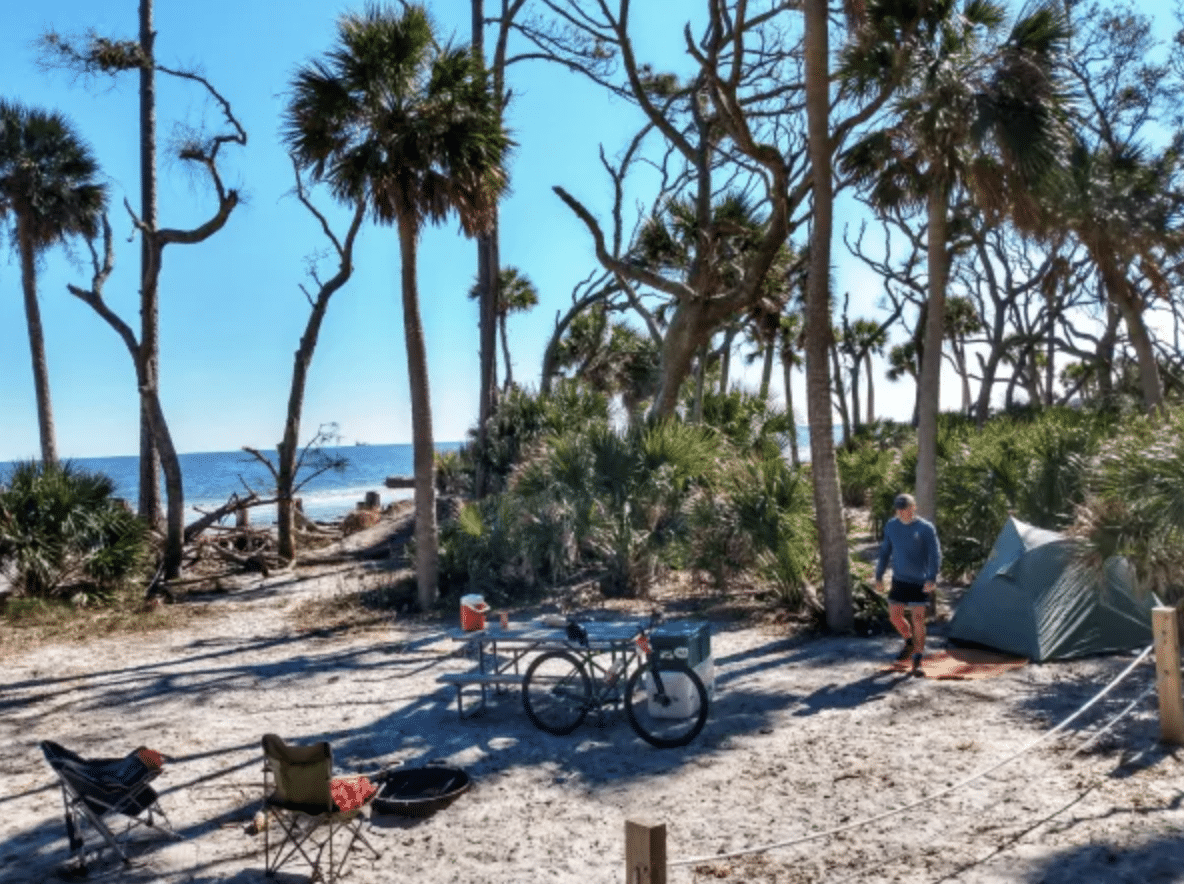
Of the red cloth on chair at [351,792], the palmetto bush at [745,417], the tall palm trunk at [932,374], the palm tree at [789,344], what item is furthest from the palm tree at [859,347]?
the red cloth on chair at [351,792]

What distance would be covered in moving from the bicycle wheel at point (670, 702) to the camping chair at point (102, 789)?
3.40 m

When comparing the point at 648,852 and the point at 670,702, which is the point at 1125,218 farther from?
the point at 648,852

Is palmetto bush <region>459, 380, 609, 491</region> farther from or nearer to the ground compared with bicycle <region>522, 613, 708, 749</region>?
farther from the ground

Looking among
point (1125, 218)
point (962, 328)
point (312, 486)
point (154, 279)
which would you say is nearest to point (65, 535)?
point (154, 279)

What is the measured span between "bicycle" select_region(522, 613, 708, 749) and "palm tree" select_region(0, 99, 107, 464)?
1637 cm

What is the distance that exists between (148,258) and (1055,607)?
52.4ft

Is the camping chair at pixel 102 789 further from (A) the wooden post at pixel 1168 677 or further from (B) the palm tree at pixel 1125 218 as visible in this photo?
(B) the palm tree at pixel 1125 218

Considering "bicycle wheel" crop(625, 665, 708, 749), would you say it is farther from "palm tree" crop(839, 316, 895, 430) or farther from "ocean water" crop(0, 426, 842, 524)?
"palm tree" crop(839, 316, 895, 430)

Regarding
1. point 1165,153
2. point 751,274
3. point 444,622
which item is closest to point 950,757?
point 444,622

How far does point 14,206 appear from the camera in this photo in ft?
72.9

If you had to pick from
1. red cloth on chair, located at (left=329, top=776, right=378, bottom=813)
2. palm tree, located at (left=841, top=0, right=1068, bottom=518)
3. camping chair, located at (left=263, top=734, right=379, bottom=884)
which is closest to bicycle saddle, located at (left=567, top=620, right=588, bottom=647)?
red cloth on chair, located at (left=329, top=776, right=378, bottom=813)

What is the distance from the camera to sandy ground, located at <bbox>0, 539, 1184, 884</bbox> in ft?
18.7

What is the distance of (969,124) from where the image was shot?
475 inches

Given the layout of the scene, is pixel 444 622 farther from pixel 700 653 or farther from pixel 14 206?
pixel 14 206
